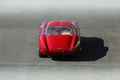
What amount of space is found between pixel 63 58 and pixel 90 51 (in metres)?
1.28

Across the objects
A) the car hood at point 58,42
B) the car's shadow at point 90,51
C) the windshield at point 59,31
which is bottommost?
the car's shadow at point 90,51

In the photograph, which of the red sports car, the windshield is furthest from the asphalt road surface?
the windshield

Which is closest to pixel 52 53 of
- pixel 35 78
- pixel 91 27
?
pixel 35 78

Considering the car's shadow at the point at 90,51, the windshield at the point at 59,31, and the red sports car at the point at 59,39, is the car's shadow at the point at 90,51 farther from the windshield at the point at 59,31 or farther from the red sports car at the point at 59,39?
the windshield at the point at 59,31

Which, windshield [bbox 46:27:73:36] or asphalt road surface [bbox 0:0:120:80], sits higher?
windshield [bbox 46:27:73:36]

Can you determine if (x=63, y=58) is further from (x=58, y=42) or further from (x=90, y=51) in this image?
(x=90, y=51)

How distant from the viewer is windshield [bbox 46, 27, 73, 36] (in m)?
10.9

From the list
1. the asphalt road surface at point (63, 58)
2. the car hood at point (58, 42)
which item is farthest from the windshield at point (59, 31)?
the asphalt road surface at point (63, 58)

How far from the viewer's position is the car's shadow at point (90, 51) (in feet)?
34.8

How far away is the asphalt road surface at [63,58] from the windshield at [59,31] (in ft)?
3.02

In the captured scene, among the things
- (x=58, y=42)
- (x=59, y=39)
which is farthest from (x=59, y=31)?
(x=58, y=42)

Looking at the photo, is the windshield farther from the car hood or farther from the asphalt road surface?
the asphalt road surface

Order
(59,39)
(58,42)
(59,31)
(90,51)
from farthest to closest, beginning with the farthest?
(90,51) < (59,31) < (59,39) < (58,42)

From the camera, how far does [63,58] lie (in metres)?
10.6
